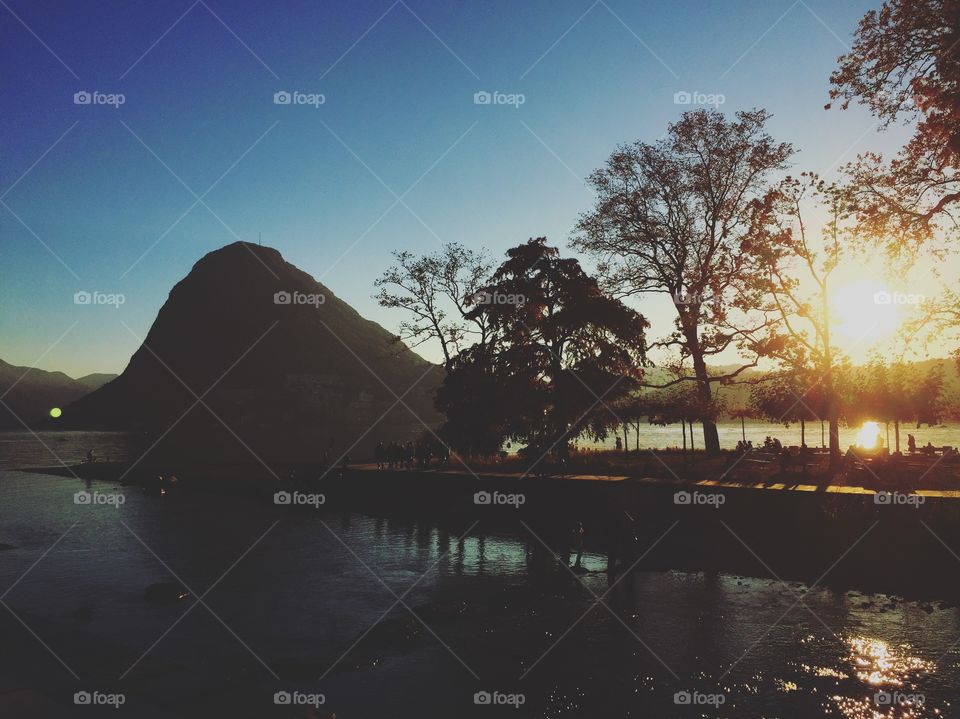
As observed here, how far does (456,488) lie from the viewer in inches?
1394

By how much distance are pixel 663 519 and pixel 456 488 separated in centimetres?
1244

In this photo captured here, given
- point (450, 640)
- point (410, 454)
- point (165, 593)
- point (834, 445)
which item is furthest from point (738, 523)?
point (410, 454)

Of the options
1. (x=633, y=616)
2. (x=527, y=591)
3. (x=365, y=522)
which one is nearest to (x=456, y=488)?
(x=365, y=522)

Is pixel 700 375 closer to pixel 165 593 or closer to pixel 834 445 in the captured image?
pixel 834 445

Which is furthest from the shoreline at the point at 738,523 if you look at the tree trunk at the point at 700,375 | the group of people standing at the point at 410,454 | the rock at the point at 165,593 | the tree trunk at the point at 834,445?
the rock at the point at 165,593

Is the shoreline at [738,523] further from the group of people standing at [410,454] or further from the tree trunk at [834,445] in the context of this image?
the group of people standing at [410,454]

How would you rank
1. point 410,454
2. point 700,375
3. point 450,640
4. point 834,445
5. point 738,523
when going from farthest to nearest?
point 410,454
point 700,375
point 834,445
point 738,523
point 450,640

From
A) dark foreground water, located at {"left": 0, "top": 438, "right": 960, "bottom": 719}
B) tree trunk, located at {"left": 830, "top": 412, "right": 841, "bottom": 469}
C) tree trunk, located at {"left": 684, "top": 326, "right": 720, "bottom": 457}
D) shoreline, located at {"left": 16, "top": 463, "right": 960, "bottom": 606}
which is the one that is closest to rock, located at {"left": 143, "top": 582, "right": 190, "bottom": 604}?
dark foreground water, located at {"left": 0, "top": 438, "right": 960, "bottom": 719}

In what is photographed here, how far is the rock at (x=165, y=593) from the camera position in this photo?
64.6 ft

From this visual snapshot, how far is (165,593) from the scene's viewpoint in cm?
1983

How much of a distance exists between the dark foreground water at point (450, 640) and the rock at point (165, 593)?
18.7 inches

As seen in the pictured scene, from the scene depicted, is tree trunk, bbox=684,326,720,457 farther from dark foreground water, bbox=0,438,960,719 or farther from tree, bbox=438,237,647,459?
dark foreground water, bbox=0,438,960,719

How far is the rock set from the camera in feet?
64.6

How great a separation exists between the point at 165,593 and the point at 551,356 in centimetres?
2365
